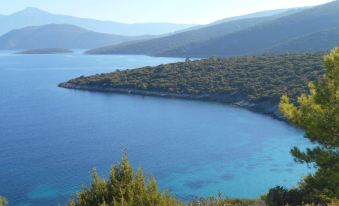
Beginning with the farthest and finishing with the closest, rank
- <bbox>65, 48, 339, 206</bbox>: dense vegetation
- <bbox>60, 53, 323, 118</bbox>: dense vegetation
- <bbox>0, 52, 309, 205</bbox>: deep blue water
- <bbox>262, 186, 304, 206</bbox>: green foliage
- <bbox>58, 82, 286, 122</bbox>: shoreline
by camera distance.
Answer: <bbox>60, 53, 323, 118</bbox>: dense vegetation, <bbox>58, 82, 286, 122</bbox>: shoreline, <bbox>0, 52, 309, 205</bbox>: deep blue water, <bbox>262, 186, 304, 206</bbox>: green foliage, <bbox>65, 48, 339, 206</bbox>: dense vegetation

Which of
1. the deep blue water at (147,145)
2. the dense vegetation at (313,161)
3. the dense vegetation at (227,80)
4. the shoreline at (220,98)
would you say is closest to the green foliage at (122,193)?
the dense vegetation at (313,161)

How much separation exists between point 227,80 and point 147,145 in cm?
5124

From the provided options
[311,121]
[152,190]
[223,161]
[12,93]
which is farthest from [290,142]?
[12,93]

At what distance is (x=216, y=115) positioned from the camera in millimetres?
84125

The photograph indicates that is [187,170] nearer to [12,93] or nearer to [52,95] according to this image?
[52,95]

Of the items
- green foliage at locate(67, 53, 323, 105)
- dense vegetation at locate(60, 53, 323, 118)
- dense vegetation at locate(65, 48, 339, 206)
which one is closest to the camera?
dense vegetation at locate(65, 48, 339, 206)

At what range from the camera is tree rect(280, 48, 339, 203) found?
16.8m

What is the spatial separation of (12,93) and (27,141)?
197 ft

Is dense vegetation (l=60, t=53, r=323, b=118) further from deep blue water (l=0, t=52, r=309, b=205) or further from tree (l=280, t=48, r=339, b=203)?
tree (l=280, t=48, r=339, b=203)

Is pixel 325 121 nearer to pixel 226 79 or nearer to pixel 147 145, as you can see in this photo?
pixel 147 145

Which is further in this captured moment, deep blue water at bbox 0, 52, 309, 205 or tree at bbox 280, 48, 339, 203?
deep blue water at bbox 0, 52, 309, 205

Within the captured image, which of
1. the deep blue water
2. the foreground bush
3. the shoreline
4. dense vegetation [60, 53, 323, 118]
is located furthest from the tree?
dense vegetation [60, 53, 323, 118]

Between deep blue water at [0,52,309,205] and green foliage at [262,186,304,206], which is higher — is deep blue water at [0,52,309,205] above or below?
below

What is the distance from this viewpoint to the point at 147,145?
62.2 metres
